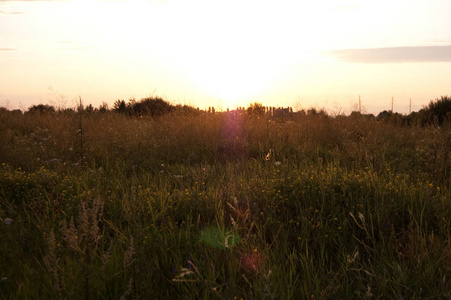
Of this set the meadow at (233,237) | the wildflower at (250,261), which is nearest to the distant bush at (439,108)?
the meadow at (233,237)

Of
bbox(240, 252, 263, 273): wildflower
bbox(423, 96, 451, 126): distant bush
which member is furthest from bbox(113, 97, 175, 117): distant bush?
bbox(240, 252, 263, 273): wildflower

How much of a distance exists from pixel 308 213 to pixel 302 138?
186 inches

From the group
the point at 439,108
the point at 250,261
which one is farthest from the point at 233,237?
the point at 439,108

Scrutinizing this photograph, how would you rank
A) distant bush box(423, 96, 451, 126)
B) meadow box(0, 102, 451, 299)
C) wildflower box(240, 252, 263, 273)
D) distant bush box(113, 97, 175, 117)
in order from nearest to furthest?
meadow box(0, 102, 451, 299) < wildflower box(240, 252, 263, 273) < distant bush box(423, 96, 451, 126) < distant bush box(113, 97, 175, 117)

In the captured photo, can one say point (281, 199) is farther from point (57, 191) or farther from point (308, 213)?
point (57, 191)

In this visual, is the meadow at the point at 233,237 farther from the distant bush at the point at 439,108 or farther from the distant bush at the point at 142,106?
the distant bush at the point at 142,106

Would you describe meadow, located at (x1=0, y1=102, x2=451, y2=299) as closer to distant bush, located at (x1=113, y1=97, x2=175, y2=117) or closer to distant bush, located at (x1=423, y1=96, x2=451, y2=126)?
distant bush, located at (x1=423, y1=96, x2=451, y2=126)

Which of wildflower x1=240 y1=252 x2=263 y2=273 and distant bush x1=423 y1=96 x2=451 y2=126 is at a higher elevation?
distant bush x1=423 y1=96 x2=451 y2=126

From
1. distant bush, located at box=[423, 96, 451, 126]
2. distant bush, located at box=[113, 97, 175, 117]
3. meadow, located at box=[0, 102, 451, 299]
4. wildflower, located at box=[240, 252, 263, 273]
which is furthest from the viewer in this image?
distant bush, located at box=[113, 97, 175, 117]

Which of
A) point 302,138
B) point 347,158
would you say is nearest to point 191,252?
point 347,158

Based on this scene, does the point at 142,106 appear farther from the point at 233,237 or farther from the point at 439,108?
the point at 233,237

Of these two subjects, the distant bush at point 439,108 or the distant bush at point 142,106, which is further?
the distant bush at point 142,106

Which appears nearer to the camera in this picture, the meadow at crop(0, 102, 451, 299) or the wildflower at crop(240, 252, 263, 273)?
the meadow at crop(0, 102, 451, 299)

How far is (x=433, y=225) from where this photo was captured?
10.1ft
